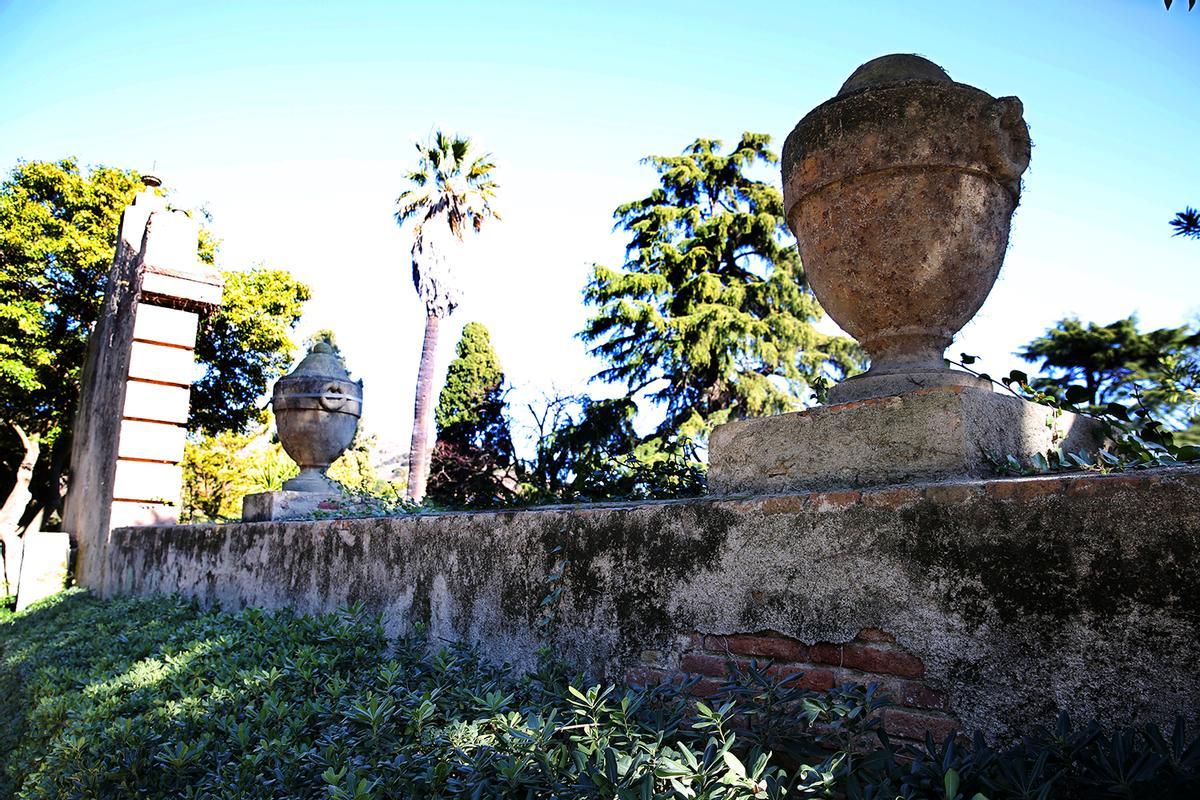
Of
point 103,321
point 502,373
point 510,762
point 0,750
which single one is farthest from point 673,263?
point 510,762

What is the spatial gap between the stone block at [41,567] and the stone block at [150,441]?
2116 millimetres

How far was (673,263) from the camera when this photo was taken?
1820 cm

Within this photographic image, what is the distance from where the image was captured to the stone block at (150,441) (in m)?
7.58

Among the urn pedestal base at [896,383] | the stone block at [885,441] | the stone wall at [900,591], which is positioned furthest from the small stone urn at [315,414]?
the urn pedestal base at [896,383]

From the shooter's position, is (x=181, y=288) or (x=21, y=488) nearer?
(x=181, y=288)

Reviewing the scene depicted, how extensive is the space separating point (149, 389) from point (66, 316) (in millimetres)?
9750

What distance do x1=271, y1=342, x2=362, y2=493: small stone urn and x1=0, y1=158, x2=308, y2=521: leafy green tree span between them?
1091 centimetres

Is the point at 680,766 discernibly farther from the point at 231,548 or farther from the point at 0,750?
the point at 231,548

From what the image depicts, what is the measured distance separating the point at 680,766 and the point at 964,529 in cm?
86

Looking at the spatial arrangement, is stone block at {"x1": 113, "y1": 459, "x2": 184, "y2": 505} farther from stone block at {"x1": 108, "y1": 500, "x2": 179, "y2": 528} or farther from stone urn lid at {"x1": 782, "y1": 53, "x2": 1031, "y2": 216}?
stone urn lid at {"x1": 782, "y1": 53, "x2": 1031, "y2": 216}

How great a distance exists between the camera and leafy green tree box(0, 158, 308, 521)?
14.5 m

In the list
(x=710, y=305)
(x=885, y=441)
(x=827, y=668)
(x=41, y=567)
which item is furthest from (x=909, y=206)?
(x=710, y=305)

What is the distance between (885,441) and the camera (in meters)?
2.24

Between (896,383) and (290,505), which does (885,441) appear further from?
(290,505)
